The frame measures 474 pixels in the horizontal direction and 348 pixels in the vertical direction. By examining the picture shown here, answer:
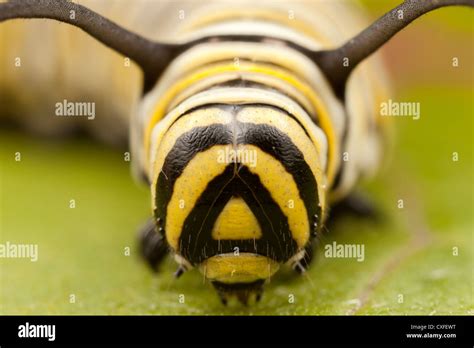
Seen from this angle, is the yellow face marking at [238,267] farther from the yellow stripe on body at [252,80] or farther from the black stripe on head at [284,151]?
the yellow stripe on body at [252,80]

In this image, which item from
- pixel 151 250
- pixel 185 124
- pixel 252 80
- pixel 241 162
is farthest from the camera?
pixel 151 250

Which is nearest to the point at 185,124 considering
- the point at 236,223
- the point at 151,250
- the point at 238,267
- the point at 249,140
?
the point at 249,140

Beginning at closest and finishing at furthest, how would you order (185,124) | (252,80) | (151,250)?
(185,124)
(252,80)
(151,250)

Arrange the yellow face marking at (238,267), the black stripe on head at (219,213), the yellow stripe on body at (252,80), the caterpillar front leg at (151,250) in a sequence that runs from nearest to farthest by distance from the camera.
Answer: the black stripe on head at (219,213)
the yellow face marking at (238,267)
the yellow stripe on body at (252,80)
the caterpillar front leg at (151,250)

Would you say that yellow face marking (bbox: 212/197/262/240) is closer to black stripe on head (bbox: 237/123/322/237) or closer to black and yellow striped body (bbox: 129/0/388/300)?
black and yellow striped body (bbox: 129/0/388/300)

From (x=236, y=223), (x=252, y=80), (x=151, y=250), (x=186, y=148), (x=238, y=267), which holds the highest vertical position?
(x=252, y=80)

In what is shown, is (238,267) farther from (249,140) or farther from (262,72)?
(262,72)

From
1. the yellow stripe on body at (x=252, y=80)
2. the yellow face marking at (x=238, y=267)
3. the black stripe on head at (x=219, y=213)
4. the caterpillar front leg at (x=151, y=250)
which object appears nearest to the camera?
the black stripe on head at (x=219, y=213)

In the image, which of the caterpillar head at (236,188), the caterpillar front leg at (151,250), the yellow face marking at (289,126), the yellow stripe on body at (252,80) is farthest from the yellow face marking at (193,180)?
the caterpillar front leg at (151,250)
